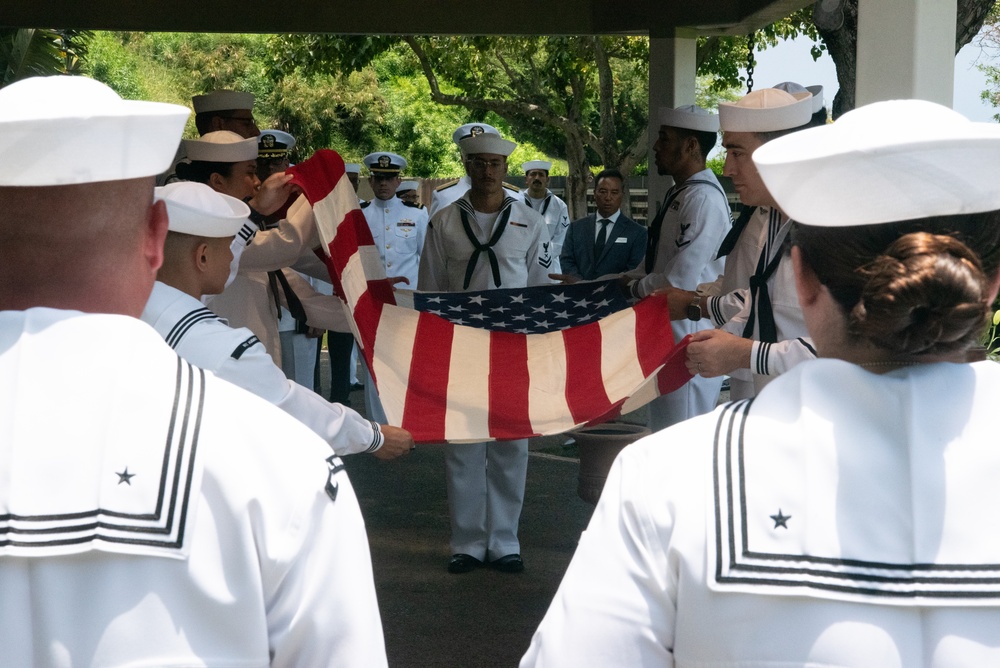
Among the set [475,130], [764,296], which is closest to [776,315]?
[764,296]

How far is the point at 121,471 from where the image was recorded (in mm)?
1242

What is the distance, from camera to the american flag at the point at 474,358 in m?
4.49

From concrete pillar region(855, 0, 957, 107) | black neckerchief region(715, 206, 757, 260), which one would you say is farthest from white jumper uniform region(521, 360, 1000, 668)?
black neckerchief region(715, 206, 757, 260)

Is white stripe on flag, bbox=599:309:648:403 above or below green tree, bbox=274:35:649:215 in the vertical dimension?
below

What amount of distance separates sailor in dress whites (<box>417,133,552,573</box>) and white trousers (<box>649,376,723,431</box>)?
0.93 metres

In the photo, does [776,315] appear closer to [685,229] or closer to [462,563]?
[685,229]

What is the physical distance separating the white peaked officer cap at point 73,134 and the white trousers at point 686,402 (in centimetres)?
500

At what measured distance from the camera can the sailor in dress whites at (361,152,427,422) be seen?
37.4 feet

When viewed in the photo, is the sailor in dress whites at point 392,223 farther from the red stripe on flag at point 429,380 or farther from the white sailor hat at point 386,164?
the red stripe on flag at point 429,380

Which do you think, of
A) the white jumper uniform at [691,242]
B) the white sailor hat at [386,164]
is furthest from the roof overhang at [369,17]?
the white jumper uniform at [691,242]

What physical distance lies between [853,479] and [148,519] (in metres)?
0.77

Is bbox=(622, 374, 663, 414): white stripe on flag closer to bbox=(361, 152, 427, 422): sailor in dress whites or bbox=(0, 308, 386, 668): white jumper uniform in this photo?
bbox=(0, 308, 386, 668): white jumper uniform

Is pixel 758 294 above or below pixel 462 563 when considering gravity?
above

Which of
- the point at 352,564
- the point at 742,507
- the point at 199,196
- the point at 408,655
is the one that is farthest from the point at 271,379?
the point at 408,655
